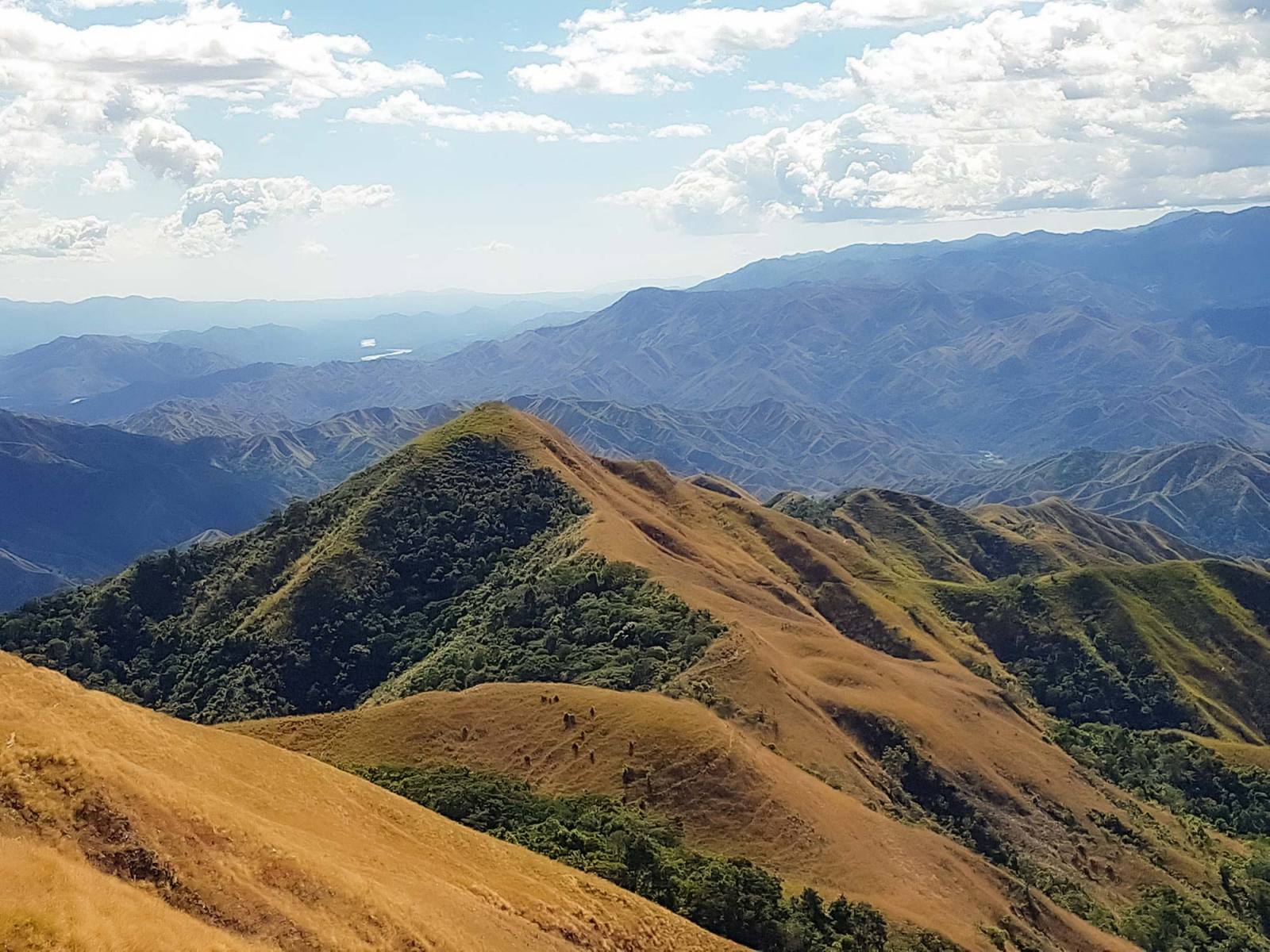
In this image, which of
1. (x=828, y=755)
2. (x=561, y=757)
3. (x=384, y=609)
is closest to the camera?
(x=561, y=757)

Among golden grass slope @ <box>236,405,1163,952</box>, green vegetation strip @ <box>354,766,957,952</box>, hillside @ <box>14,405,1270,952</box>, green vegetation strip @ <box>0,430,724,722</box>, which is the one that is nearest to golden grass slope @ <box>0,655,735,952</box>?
green vegetation strip @ <box>354,766,957,952</box>

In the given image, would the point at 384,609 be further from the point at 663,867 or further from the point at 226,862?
the point at 226,862

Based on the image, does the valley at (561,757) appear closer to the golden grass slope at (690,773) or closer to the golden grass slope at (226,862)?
the golden grass slope at (226,862)

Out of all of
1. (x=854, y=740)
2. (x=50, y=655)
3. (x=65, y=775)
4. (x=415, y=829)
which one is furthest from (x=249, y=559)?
(x=65, y=775)

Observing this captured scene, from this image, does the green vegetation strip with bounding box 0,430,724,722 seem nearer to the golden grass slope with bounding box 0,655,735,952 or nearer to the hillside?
the hillside

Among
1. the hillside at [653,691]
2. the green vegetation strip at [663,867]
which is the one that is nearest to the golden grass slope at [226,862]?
the green vegetation strip at [663,867]

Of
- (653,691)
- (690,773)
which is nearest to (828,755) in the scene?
(653,691)
